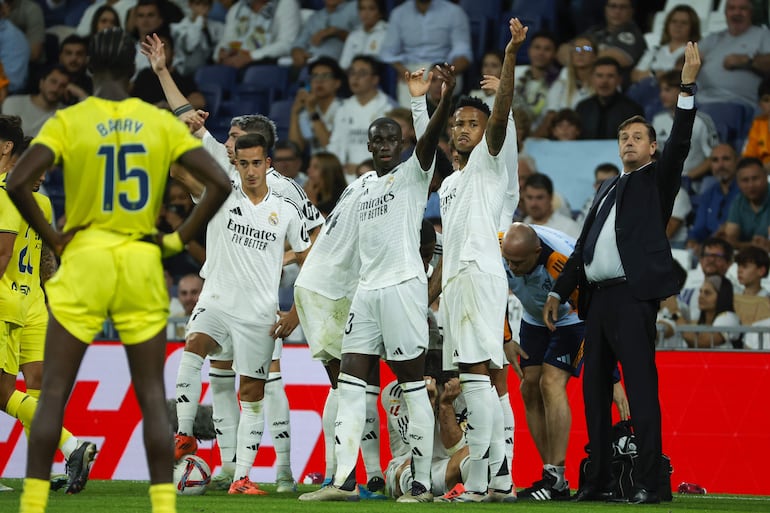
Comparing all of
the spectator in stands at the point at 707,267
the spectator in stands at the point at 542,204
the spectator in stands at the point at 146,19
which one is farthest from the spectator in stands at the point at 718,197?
the spectator in stands at the point at 146,19

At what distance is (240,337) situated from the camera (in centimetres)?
950

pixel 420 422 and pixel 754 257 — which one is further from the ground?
pixel 754 257

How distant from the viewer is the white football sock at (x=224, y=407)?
979 cm

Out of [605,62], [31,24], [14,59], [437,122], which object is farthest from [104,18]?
[437,122]

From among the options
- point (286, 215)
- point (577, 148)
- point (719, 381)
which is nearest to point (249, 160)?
point (286, 215)

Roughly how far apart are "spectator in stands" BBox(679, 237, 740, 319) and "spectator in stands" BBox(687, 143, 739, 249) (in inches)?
31.2

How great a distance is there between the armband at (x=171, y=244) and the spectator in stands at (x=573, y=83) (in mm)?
10360

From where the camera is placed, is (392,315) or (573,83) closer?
(392,315)

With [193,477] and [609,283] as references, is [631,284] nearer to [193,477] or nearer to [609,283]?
[609,283]

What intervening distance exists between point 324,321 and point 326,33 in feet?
32.2

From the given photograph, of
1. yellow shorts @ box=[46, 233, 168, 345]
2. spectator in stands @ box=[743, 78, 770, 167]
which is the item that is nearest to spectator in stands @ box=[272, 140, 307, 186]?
spectator in stands @ box=[743, 78, 770, 167]

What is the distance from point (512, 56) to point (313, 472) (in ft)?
16.4

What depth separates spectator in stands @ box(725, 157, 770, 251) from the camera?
13688 millimetres

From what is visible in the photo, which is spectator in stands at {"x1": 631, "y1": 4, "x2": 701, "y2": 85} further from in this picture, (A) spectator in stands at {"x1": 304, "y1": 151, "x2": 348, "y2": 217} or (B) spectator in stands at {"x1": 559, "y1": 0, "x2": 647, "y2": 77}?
(A) spectator in stands at {"x1": 304, "y1": 151, "x2": 348, "y2": 217}
